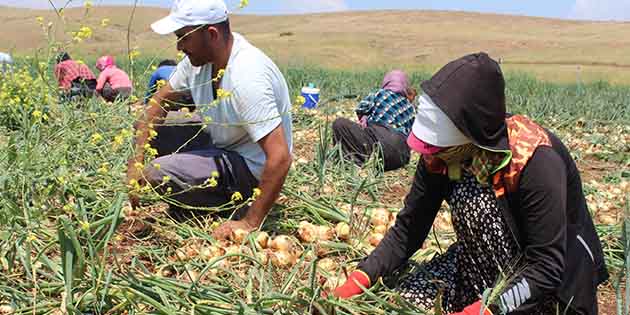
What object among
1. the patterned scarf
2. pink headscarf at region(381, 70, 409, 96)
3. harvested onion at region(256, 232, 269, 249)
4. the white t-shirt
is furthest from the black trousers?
the patterned scarf

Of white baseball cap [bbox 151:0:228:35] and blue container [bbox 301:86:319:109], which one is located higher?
white baseball cap [bbox 151:0:228:35]

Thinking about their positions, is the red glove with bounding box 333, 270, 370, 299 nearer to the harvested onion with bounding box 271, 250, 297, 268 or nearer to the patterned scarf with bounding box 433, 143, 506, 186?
the harvested onion with bounding box 271, 250, 297, 268

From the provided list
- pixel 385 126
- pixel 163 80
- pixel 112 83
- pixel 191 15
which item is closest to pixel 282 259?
pixel 163 80

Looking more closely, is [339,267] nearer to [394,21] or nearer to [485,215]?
[485,215]

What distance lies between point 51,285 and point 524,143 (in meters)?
1.28

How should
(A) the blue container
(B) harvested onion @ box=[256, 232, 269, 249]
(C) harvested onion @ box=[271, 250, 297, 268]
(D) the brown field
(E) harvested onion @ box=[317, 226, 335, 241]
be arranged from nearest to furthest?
(C) harvested onion @ box=[271, 250, 297, 268], (B) harvested onion @ box=[256, 232, 269, 249], (E) harvested onion @ box=[317, 226, 335, 241], (A) the blue container, (D) the brown field

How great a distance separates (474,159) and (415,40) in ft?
105

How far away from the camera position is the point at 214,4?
2414 mm

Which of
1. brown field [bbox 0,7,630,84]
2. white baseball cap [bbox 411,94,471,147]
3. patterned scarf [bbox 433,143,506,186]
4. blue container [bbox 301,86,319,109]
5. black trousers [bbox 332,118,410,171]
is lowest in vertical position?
brown field [bbox 0,7,630,84]

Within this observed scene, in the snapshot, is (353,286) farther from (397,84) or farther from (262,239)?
(397,84)

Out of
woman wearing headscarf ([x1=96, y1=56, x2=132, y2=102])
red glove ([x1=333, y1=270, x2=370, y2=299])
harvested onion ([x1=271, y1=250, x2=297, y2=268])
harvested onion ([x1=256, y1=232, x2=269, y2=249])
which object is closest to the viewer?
red glove ([x1=333, y1=270, x2=370, y2=299])

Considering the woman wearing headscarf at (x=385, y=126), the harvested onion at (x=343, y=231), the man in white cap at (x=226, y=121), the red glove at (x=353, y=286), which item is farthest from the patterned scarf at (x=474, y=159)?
the woman wearing headscarf at (x=385, y=126)

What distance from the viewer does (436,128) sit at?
64.9 inches

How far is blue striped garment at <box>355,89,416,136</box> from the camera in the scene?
4312 mm
